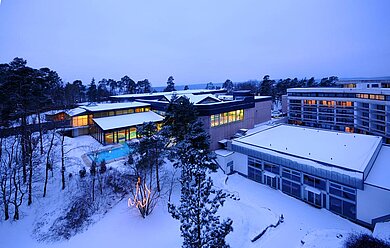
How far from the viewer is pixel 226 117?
30.1 meters

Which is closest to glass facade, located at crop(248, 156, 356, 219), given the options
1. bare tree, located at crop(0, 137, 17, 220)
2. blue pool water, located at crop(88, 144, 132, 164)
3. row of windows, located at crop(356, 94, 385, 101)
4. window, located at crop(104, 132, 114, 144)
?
blue pool water, located at crop(88, 144, 132, 164)

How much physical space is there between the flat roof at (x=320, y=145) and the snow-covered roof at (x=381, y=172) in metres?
0.89

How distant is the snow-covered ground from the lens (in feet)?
45.6

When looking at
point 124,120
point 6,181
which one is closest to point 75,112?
point 124,120

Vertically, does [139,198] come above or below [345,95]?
below

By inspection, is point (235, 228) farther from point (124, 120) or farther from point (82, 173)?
point (124, 120)

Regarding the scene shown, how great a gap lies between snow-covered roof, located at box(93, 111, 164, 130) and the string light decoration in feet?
45.8

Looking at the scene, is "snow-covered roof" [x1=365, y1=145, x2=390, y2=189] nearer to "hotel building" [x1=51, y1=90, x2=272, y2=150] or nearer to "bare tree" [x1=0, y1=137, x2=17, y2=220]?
"hotel building" [x1=51, y1=90, x2=272, y2=150]

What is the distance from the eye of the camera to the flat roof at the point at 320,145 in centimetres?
1802

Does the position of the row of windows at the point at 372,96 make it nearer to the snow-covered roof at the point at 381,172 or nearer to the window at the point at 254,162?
the snow-covered roof at the point at 381,172

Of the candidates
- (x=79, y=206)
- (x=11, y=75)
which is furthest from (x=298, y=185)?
(x=11, y=75)

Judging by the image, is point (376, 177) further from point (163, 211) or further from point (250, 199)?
point (163, 211)

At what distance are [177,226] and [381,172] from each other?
16165mm

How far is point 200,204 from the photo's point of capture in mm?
9617
